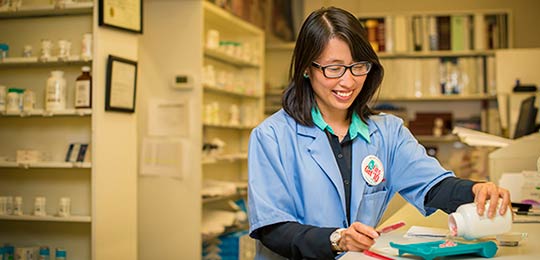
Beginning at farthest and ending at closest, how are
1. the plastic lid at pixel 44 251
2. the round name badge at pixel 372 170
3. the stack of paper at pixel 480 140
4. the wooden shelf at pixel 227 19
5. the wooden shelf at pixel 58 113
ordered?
the wooden shelf at pixel 227 19 < the plastic lid at pixel 44 251 < the wooden shelf at pixel 58 113 < the stack of paper at pixel 480 140 < the round name badge at pixel 372 170

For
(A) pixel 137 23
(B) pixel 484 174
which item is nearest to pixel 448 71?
(B) pixel 484 174

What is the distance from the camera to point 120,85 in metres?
3.53

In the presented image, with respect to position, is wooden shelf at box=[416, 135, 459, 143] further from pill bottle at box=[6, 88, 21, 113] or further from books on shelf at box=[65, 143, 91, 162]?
pill bottle at box=[6, 88, 21, 113]

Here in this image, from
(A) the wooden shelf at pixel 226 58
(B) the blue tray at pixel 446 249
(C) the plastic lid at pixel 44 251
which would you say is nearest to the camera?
(B) the blue tray at pixel 446 249

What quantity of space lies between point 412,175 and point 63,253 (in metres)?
Answer: 2.40

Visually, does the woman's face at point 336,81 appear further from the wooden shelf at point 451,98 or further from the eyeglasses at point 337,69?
the wooden shelf at point 451,98

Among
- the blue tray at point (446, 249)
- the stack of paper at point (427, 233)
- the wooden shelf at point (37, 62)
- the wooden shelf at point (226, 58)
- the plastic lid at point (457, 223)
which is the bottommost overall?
the stack of paper at point (427, 233)

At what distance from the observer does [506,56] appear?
211 inches

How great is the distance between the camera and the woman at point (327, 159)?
156 centimetres

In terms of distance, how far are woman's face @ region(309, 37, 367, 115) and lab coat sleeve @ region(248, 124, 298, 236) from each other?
0.15 m

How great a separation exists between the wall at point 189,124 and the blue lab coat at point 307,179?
267 centimetres

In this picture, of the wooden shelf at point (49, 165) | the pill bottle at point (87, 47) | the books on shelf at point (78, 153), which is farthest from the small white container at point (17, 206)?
the pill bottle at point (87, 47)

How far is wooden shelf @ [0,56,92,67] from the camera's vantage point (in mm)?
3402

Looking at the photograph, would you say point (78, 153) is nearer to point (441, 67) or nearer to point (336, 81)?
point (336, 81)
